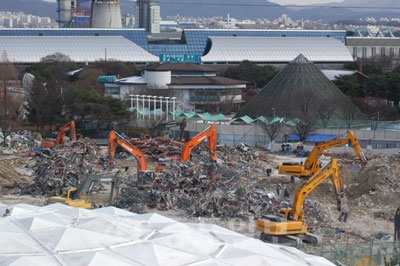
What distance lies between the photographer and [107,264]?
45.7 feet

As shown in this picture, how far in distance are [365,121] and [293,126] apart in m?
4.42

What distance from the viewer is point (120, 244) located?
15070 mm

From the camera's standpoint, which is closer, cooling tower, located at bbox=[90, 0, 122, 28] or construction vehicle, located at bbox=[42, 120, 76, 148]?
construction vehicle, located at bbox=[42, 120, 76, 148]

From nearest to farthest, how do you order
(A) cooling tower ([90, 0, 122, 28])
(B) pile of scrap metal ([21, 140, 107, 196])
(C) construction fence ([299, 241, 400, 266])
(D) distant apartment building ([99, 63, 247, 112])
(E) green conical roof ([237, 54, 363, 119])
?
(C) construction fence ([299, 241, 400, 266]) → (B) pile of scrap metal ([21, 140, 107, 196]) → (E) green conical roof ([237, 54, 363, 119]) → (D) distant apartment building ([99, 63, 247, 112]) → (A) cooling tower ([90, 0, 122, 28])

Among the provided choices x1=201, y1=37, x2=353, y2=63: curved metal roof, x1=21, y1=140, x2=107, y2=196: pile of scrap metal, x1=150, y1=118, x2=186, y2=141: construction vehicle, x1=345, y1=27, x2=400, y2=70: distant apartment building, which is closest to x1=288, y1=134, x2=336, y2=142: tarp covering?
x1=150, y1=118, x2=186, y2=141: construction vehicle

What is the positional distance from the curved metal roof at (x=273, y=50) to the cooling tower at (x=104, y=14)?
61.2ft

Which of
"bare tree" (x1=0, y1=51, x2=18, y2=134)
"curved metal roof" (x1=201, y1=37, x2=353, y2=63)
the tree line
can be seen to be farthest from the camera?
"curved metal roof" (x1=201, y1=37, x2=353, y2=63)

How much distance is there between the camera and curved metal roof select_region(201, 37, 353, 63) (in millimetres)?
84500

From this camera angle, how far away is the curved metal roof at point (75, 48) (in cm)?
8006

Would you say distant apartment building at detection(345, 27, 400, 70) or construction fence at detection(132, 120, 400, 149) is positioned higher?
distant apartment building at detection(345, 27, 400, 70)

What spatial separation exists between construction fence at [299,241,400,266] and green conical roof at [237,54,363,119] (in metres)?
29.6

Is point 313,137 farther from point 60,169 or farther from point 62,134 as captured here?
point 60,169

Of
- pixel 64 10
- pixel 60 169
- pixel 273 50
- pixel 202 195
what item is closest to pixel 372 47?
pixel 273 50

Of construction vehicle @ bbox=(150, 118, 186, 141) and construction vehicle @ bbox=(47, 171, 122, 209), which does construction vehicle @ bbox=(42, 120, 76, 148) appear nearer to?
construction vehicle @ bbox=(150, 118, 186, 141)
